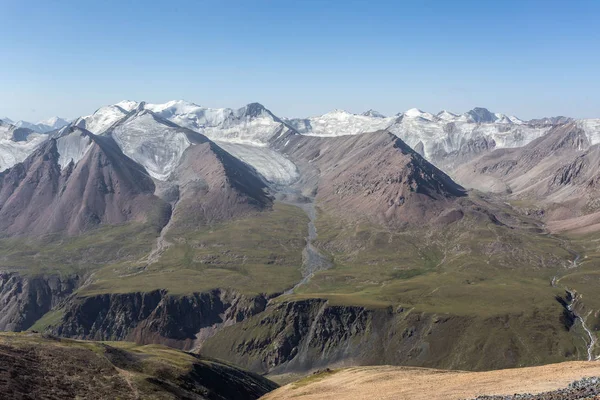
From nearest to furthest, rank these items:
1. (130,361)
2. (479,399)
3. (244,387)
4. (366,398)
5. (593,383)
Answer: (593,383) < (479,399) < (366,398) < (130,361) < (244,387)

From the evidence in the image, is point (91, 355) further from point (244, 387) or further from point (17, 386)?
point (244, 387)

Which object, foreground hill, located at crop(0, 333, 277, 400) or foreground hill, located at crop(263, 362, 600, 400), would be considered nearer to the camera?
foreground hill, located at crop(263, 362, 600, 400)

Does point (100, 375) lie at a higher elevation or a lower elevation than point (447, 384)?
lower

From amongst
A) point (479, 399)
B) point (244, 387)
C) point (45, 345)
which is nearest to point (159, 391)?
point (45, 345)

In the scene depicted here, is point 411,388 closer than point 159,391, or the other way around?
point 411,388

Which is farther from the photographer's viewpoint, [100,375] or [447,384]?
[100,375]
